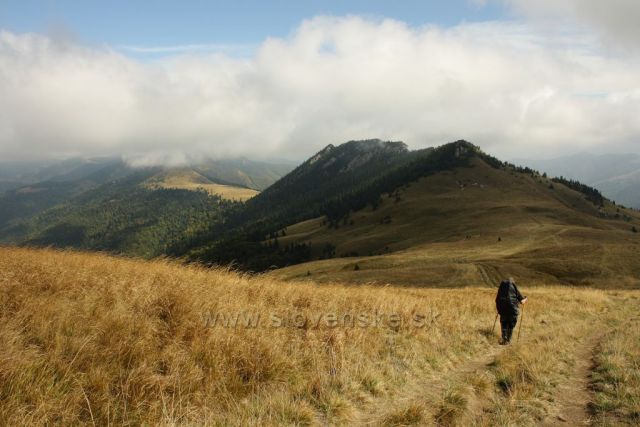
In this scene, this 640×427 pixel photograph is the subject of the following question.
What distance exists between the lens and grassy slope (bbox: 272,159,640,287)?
67938 mm

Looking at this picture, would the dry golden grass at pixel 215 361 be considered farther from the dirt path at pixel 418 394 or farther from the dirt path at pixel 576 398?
the dirt path at pixel 576 398

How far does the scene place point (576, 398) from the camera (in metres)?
8.35

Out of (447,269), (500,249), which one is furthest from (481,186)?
(447,269)

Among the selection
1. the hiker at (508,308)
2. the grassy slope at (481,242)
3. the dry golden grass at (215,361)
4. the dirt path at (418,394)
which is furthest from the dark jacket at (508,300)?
the grassy slope at (481,242)

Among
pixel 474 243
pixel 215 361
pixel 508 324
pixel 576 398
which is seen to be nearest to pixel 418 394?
pixel 576 398

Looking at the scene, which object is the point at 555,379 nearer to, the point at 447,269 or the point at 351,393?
the point at 351,393

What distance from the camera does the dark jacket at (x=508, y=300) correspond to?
14.5 metres

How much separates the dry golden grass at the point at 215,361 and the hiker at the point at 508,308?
7.73 feet

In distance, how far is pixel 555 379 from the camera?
9.34 meters

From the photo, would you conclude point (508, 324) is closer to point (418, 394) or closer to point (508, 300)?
point (508, 300)

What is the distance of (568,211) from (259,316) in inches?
6685

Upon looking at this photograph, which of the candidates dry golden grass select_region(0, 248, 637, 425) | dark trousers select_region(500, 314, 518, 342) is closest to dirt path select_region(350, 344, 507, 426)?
dry golden grass select_region(0, 248, 637, 425)

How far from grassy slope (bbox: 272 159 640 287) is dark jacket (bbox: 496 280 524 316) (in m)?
8.57

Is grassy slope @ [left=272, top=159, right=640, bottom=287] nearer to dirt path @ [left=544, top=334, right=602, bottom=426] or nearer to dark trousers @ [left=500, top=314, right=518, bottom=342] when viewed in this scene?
dark trousers @ [left=500, top=314, right=518, bottom=342]
